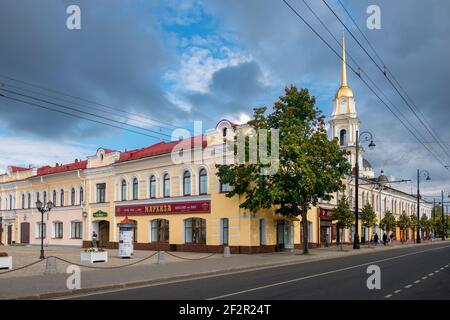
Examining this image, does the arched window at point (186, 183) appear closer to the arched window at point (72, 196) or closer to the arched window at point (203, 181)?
the arched window at point (203, 181)

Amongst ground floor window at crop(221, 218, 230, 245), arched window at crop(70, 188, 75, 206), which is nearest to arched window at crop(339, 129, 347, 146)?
ground floor window at crop(221, 218, 230, 245)

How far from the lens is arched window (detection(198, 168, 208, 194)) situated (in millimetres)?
37844

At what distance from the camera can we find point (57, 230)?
52.9 metres

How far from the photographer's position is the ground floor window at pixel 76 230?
4978 centimetres

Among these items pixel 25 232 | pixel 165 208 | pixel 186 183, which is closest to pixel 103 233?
pixel 165 208

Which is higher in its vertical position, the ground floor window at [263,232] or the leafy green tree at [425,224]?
the ground floor window at [263,232]

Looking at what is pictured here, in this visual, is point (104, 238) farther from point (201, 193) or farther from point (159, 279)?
point (159, 279)

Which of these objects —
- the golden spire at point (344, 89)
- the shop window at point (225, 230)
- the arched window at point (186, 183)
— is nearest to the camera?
the shop window at point (225, 230)

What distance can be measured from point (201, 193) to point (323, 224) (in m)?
13.8

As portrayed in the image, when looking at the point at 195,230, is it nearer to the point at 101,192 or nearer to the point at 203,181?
the point at 203,181

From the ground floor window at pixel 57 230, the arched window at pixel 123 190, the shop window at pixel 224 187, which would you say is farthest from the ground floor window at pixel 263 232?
the ground floor window at pixel 57 230

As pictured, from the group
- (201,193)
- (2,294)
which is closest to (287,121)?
(201,193)

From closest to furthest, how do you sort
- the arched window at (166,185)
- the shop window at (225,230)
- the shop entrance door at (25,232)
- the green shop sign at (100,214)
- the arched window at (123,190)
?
the shop window at (225,230) → the arched window at (166,185) → the arched window at (123,190) → the green shop sign at (100,214) → the shop entrance door at (25,232)

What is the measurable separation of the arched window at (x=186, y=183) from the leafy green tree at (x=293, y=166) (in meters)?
6.61
